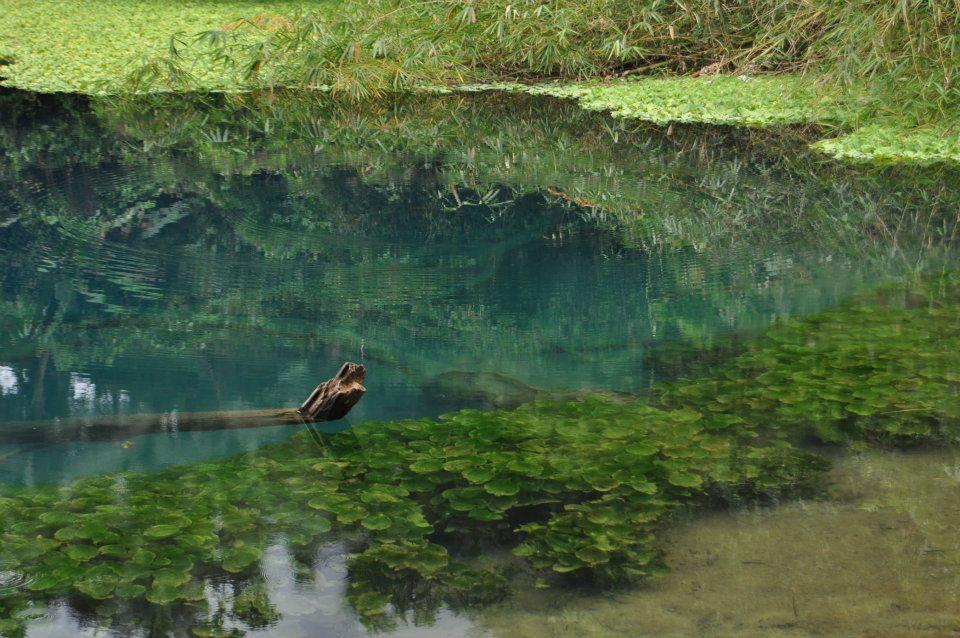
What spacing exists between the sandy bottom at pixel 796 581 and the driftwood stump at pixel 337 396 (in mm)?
861

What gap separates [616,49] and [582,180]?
10.4 feet

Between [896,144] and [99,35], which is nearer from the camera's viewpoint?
[896,144]

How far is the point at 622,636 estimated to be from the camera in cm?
207

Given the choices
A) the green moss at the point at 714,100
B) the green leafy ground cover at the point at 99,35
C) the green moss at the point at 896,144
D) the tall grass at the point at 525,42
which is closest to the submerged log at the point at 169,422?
the green moss at the point at 896,144

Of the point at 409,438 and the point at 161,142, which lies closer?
the point at 409,438

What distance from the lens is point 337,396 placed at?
2.88 metres

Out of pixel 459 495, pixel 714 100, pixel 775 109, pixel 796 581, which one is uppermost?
pixel 714 100

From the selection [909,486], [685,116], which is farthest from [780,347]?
[685,116]

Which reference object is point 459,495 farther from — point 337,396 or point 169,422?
point 169,422

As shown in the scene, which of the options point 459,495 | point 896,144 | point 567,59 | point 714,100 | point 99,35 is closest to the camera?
point 459,495

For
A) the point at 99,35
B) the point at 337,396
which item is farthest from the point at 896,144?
the point at 99,35

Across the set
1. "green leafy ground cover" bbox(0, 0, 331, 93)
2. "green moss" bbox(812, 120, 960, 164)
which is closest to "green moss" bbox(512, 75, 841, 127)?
"green moss" bbox(812, 120, 960, 164)

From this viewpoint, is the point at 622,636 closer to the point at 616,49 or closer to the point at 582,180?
the point at 582,180

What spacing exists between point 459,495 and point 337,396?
0.49 m
